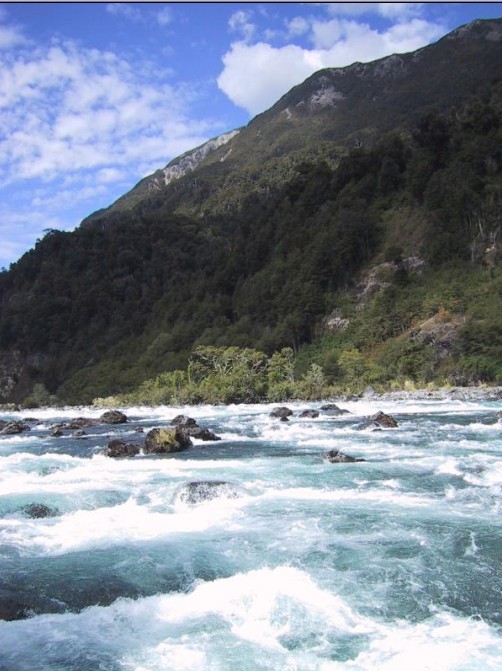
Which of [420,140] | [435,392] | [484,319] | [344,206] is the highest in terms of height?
[420,140]

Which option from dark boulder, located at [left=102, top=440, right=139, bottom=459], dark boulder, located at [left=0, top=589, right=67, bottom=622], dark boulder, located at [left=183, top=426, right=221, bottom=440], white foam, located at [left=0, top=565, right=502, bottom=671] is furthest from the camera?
dark boulder, located at [left=183, top=426, right=221, bottom=440]

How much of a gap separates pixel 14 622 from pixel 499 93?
111 metres

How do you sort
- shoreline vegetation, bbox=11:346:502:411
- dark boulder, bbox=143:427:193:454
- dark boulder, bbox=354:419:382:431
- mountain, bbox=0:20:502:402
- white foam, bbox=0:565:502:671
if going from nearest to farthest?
1. white foam, bbox=0:565:502:671
2. dark boulder, bbox=143:427:193:454
3. dark boulder, bbox=354:419:382:431
4. shoreline vegetation, bbox=11:346:502:411
5. mountain, bbox=0:20:502:402

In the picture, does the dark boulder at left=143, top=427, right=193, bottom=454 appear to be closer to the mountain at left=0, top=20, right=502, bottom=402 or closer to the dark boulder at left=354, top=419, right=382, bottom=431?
the dark boulder at left=354, top=419, right=382, bottom=431

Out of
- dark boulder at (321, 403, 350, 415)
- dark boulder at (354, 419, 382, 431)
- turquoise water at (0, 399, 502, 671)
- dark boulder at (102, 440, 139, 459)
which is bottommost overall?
dark boulder at (321, 403, 350, 415)

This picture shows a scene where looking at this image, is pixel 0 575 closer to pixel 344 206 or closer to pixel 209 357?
pixel 209 357

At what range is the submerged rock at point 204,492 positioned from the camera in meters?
16.2

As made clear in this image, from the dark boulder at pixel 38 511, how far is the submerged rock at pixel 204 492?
11.1ft

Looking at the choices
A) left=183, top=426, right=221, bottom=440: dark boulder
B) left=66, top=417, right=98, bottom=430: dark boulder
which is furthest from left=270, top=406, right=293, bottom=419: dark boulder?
left=66, top=417, right=98, bottom=430: dark boulder

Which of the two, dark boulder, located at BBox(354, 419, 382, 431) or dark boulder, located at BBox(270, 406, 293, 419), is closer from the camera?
dark boulder, located at BBox(354, 419, 382, 431)

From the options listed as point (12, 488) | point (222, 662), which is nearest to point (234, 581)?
point (222, 662)

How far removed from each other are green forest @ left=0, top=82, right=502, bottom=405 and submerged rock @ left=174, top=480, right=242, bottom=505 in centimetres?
4290

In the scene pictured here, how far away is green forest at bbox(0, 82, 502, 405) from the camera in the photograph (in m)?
63.1

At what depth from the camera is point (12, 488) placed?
18.9 meters
